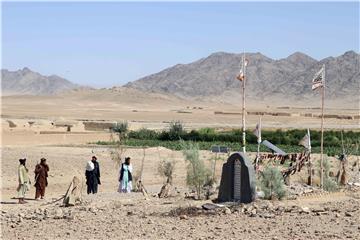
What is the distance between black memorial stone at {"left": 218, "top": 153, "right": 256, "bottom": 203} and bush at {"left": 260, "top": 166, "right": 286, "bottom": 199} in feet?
3.12

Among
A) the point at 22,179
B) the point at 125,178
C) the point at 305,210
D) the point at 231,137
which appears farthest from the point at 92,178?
the point at 231,137

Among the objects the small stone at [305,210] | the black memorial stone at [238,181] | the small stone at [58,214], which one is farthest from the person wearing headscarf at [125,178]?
the small stone at [305,210]

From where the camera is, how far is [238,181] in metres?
18.2

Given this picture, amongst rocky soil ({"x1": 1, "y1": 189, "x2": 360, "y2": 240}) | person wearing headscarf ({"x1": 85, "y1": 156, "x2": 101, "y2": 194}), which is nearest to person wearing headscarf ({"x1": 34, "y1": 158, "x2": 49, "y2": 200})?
person wearing headscarf ({"x1": 85, "y1": 156, "x2": 101, "y2": 194})

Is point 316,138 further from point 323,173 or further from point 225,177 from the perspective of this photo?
point 225,177

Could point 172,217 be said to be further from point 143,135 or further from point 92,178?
point 143,135

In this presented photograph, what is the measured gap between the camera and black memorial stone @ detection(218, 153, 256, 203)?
17812 millimetres

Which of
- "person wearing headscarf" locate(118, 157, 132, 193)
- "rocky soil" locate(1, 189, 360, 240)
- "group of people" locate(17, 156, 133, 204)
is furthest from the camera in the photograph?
"person wearing headscarf" locate(118, 157, 132, 193)

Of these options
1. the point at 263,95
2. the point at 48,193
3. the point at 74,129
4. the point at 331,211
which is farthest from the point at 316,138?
the point at 263,95

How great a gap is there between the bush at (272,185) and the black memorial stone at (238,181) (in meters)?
0.95

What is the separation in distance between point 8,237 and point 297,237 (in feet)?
18.1

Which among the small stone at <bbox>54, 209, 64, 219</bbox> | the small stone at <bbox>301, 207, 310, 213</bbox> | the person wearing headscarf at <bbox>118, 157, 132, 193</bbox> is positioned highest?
the person wearing headscarf at <bbox>118, 157, 132, 193</bbox>

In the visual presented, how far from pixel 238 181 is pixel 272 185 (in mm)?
1142

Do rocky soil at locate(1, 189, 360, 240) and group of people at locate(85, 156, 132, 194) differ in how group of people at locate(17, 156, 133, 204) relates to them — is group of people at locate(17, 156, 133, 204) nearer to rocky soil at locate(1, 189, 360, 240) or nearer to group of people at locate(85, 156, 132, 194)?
group of people at locate(85, 156, 132, 194)
